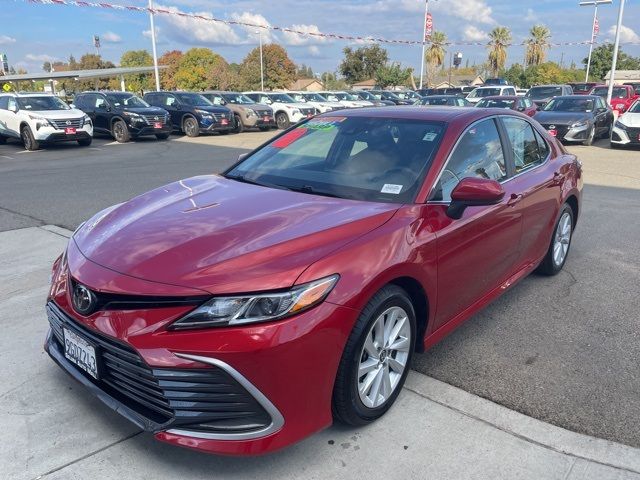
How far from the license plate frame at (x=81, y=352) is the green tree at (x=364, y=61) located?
210ft

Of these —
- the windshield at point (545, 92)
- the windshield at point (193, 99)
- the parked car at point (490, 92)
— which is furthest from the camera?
the parked car at point (490, 92)

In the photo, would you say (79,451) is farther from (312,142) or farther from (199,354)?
(312,142)

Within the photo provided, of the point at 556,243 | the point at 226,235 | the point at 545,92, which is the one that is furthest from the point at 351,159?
the point at 545,92

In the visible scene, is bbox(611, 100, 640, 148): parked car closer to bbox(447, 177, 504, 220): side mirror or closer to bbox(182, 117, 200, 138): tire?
bbox(182, 117, 200, 138): tire

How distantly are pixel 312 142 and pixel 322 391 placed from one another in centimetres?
213

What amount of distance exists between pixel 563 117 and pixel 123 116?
14.1 metres

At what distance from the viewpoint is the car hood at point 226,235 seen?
2.36 metres

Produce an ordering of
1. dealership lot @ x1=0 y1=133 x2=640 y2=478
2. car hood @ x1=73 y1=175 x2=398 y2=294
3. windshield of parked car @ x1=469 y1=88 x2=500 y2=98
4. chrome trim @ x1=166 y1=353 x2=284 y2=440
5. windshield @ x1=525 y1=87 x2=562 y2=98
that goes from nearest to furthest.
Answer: chrome trim @ x1=166 y1=353 x2=284 y2=440 → car hood @ x1=73 y1=175 x2=398 y2=294 → dealership lot @ x1=0 y1=133 x2=640 y2=478 → windshield @ x1=525 y1=87 x2=562 y2=98 → windshield of parked car @ x1=469 y1=88 x2=500 y2=98

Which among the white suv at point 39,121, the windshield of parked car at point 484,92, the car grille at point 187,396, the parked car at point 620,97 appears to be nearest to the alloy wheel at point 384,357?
the car grille at point 187,396

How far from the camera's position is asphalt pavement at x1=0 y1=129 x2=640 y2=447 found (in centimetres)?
312

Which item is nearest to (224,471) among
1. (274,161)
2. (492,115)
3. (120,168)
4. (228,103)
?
(274,161)

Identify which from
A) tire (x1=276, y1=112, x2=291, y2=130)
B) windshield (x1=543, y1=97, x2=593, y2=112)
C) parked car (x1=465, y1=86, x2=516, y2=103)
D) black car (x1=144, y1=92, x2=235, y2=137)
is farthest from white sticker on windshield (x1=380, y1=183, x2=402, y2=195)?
parked car (x1=465, y1=86, x2=516, y2=103)

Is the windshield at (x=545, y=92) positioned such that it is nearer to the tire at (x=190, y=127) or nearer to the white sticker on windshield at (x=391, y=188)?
the tire at (x=190, y=127)

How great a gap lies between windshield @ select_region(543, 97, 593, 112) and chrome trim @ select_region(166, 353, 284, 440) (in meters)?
18.1
